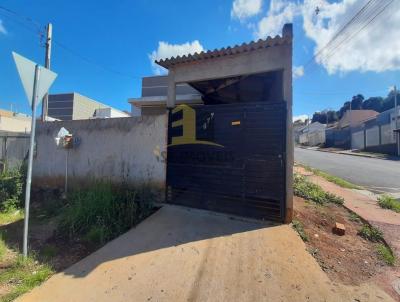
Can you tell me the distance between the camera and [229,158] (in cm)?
536

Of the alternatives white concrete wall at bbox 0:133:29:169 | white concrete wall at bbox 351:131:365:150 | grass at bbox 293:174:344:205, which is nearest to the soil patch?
grass at bbox 293:174:344:205

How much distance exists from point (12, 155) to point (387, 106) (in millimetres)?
64219

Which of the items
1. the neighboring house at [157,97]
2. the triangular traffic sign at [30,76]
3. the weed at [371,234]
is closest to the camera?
the triangular traffic sign at [30,76]

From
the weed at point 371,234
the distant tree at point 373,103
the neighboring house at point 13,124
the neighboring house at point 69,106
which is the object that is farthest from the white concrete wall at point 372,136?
the neighboring house at point 13,124

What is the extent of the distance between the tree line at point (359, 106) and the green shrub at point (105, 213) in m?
57.9

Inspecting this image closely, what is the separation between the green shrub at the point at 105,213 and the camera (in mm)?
4727

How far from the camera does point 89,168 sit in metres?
6.87

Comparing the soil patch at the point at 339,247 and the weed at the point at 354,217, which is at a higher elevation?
the weed at the point at 354,217

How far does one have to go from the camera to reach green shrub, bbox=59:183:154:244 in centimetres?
473

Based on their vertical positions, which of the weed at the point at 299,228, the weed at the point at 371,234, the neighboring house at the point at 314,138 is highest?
the neighboring house at the point at 314,138

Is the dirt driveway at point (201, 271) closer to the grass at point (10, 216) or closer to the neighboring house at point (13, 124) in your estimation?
the grass at point (10, 216)

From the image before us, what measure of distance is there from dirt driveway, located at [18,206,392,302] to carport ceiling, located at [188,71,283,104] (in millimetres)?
4072

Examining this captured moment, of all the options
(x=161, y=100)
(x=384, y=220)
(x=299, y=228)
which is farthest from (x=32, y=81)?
(x=384, y=220)

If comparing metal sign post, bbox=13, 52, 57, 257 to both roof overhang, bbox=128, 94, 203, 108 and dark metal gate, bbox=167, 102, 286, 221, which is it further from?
roof overhang, bbox=128, 94, 203, 108
